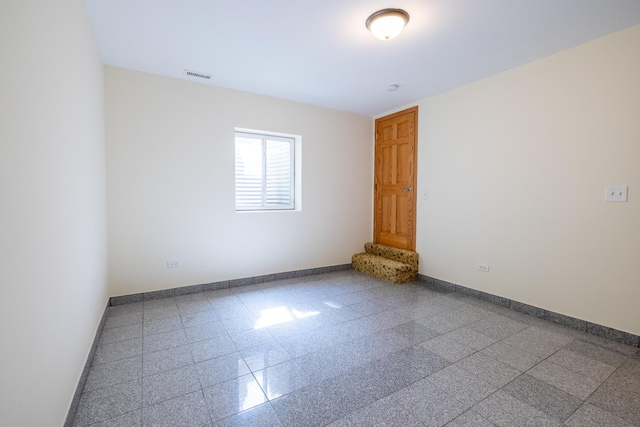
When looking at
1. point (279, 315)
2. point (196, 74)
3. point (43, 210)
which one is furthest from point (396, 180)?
point (43, 210)

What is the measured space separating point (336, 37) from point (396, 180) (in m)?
2.54

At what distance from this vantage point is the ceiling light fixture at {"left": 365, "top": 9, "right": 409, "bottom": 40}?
2174 mm

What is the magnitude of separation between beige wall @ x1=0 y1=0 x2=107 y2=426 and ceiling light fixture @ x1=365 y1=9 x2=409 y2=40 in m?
1.98

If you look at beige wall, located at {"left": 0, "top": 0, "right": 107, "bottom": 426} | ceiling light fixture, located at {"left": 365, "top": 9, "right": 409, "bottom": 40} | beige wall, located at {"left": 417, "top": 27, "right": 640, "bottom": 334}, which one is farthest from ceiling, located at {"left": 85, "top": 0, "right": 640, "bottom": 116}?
beige wall, located at {"left": 0, "top": 0, "right": 107, "bottom": 426}

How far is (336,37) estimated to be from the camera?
254 centimetres

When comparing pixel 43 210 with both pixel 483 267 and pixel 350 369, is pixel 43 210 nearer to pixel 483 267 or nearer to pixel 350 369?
pixel 350 369

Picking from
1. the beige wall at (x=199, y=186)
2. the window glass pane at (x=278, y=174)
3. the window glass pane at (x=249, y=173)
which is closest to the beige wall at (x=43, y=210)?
the beige wall at (x=199, y=186)

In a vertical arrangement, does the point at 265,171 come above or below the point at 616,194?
Result: above

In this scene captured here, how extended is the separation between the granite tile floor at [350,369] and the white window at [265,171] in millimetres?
1542

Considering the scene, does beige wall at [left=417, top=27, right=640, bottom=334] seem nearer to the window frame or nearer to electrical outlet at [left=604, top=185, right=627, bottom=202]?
electrical outlet at [left=604, top=185, right=627, bottom=202]

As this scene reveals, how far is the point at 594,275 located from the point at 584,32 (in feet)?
6.93

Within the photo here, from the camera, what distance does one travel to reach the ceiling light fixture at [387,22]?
2174mm

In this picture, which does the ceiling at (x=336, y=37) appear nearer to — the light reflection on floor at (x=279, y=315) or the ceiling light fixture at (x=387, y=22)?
the ceiling light fixture at (x=387, y=22)

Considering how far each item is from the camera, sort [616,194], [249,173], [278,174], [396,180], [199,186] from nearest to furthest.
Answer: [616,194] < [199,186] < [249,173] < [278,174] < [396,180]
